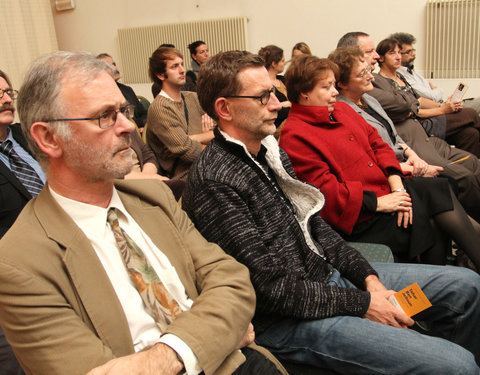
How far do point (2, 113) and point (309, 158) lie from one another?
1.33 m

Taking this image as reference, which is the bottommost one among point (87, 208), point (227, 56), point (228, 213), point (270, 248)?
point (270, 248)

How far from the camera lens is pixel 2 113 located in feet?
6.14

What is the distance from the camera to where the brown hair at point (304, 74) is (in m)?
2.13

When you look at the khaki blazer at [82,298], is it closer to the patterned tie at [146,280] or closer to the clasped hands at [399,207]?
the patterned tie at [146,280]

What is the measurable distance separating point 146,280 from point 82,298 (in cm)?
17

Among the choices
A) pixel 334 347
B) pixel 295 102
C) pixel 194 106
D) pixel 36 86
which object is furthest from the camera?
pixel 194 106

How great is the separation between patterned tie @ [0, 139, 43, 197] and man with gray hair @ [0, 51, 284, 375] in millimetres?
786

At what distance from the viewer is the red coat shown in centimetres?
196

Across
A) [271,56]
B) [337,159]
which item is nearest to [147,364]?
[337,159]

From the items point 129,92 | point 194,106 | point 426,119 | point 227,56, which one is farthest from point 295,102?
point 129,92

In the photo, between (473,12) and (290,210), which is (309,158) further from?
(473,12)

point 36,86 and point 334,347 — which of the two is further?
point 334,347

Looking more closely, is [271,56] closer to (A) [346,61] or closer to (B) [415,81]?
(B) [415,81]

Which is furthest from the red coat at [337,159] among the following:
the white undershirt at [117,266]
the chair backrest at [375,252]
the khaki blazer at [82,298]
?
the white undershirt at [117,266]
